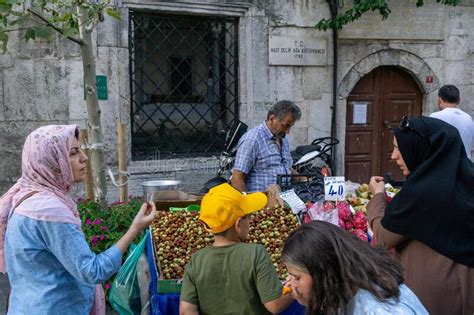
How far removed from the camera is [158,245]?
10.7 ft

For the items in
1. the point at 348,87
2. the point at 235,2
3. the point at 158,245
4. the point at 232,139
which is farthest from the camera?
the point at 348,87

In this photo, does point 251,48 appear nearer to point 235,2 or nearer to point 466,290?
point 235,2

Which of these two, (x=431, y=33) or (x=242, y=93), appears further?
(x=431, y=33)

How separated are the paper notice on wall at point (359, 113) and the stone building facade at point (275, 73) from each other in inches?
0.6

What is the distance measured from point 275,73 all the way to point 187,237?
15.2ft

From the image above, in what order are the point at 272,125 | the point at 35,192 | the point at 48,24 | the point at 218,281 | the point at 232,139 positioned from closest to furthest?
the point at 35,192 < the point at 218,281 < the point at 48,24 < the point at 272,125 < the point at 232,139

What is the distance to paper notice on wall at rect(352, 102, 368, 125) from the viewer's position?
8242 millimetres

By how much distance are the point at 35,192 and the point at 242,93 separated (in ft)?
17.9

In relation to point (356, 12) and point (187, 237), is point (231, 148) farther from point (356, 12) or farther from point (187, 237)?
point (187, 237)

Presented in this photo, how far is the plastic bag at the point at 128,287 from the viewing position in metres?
3.07

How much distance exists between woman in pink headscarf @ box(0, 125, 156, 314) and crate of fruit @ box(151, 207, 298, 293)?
0.79 m

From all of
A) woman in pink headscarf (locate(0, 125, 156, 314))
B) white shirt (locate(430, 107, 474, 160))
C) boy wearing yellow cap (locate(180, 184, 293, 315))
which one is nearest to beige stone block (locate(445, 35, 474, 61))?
white shirt (locate(430, 107, 474, 160))

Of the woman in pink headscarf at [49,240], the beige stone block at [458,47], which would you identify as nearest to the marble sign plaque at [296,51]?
the beige stone block at [458,47]

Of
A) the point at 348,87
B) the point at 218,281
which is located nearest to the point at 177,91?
the point at 348,87
